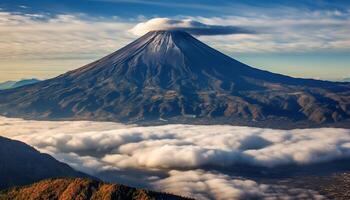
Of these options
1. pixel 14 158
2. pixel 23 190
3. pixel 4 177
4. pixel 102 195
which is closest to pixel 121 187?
pixel 102 195

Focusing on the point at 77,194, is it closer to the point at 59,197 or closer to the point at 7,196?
the point at 59,197

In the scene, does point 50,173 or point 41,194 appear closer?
point 41,194

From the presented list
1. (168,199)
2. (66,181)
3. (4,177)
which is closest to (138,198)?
(168,199)

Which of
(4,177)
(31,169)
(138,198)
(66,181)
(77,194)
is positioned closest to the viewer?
(138,198)

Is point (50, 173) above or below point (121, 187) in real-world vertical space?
below

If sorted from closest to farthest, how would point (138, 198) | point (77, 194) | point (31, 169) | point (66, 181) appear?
point (138, 198), point (77, 194), point (66, 181), point (31, 169)

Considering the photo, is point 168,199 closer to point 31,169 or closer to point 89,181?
point 89,181
